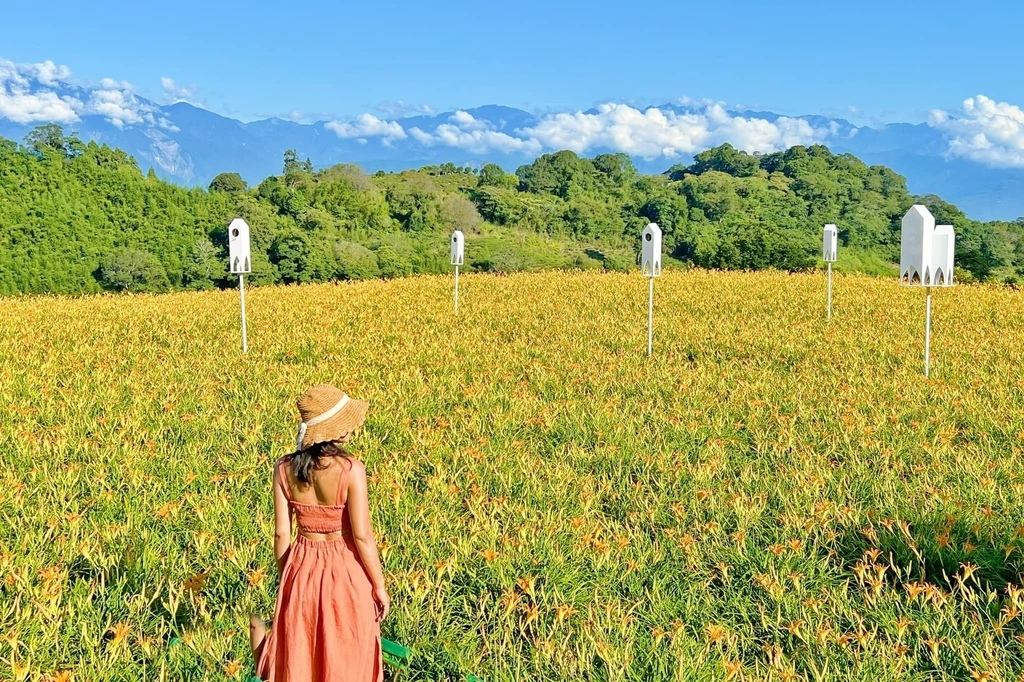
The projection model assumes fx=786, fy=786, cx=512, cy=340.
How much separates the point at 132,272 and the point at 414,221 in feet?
46.8

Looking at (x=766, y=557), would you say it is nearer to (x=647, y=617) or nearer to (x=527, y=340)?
(x=647, y=617)

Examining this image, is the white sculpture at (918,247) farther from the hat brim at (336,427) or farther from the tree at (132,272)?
the tree at (132,272)

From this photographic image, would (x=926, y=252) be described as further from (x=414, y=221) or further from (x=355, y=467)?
(x=414, y=221)

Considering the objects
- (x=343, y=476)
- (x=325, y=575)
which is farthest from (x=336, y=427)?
(x=325, y=575)

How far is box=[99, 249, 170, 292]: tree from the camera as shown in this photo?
27.7 meters

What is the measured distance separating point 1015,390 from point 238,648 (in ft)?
21.1

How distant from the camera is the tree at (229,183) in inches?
1628

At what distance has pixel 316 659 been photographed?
2.29 metres

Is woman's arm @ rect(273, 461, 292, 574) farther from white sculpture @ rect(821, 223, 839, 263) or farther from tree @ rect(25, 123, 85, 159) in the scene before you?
tree @ rect(25, 123, 85, 159)

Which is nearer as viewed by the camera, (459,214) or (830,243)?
(830,243)

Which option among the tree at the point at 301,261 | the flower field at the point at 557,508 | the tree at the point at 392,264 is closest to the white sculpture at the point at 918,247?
the flower field at the point at 557,508

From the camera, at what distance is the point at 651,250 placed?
A: 8820 mm

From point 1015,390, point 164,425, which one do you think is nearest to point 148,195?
point 164,425

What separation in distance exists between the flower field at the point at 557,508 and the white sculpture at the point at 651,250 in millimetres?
1012
